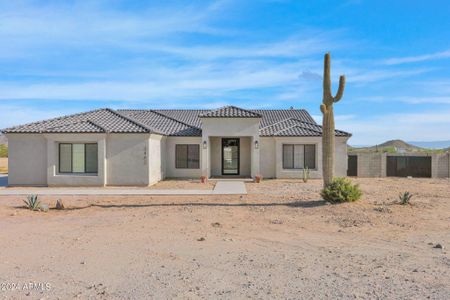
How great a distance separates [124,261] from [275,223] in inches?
194

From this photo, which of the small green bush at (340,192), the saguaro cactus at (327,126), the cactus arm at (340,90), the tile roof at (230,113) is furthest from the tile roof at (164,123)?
the small green bush at (340,192)

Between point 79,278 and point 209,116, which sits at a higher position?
point 209,116

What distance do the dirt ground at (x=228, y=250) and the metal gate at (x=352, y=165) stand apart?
13.3m

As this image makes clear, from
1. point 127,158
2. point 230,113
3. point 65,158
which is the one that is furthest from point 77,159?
Result: point 230,113

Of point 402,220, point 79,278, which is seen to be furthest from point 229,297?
point 402,220

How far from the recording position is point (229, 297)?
19.2 ft

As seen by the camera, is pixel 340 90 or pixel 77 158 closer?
pixel 340 90

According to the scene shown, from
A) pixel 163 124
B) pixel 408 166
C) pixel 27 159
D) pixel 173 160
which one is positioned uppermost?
pixel 163 124

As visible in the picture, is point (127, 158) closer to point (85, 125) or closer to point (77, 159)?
point (77, 159)

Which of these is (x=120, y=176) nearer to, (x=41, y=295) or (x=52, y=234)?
(x=52, y=234)

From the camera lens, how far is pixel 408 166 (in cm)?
2770

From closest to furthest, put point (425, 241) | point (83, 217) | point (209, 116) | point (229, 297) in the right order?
point (229, 297), point (425, 241), point (83, 217), point (209, 116)

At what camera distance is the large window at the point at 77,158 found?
70.4 feet

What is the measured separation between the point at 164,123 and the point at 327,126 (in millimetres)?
15253
